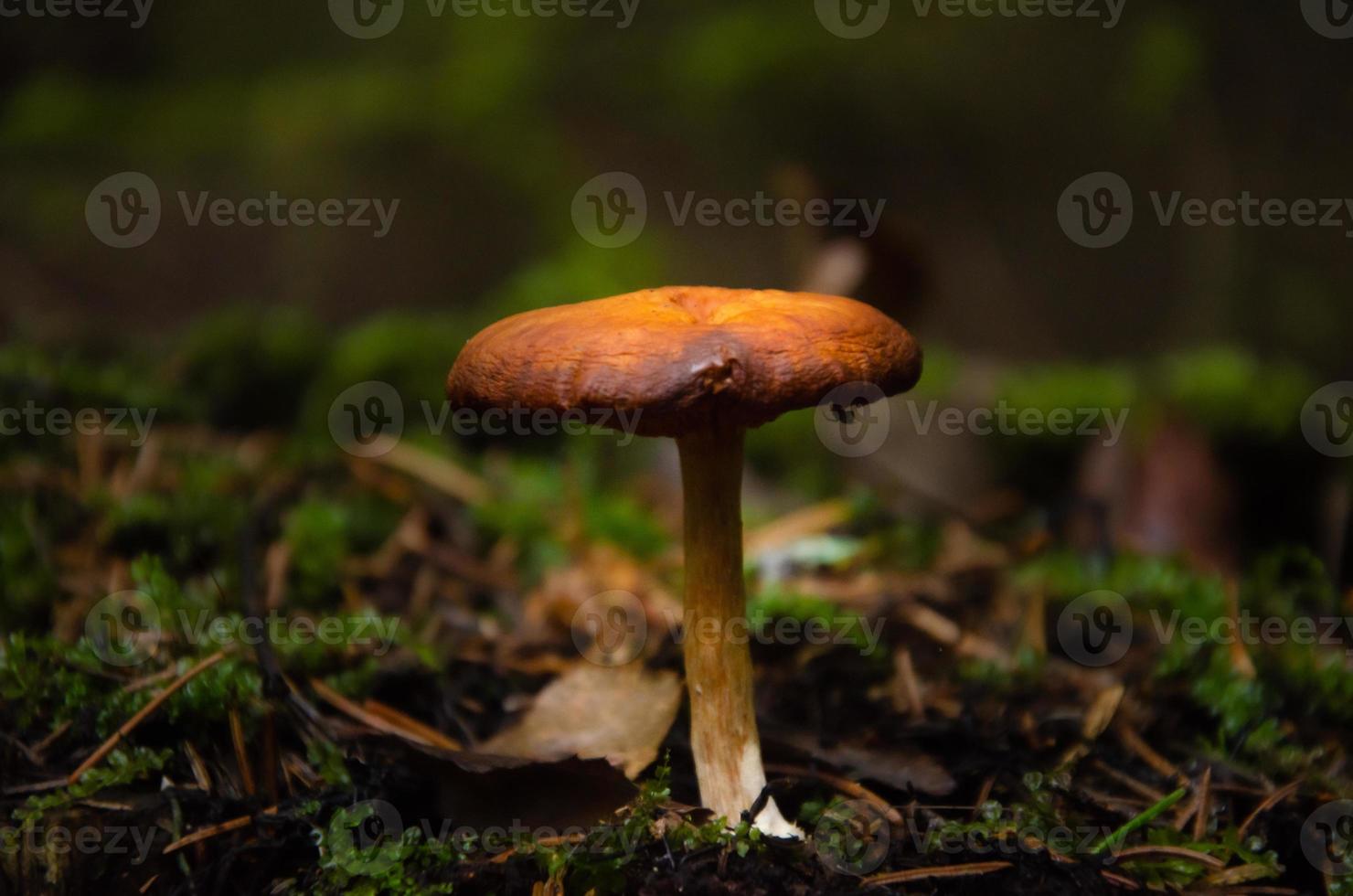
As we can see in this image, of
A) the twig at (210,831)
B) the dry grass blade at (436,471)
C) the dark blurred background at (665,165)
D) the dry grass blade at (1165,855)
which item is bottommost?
the dry grass blade at (1165,855)

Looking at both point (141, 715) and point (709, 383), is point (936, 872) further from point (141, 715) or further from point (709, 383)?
point (141, 715)

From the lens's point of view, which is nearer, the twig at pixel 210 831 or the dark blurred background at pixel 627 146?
the twig at pixel 210 831

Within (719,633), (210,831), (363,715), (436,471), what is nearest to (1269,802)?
(719,633)

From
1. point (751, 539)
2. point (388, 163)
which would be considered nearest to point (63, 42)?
point (388, 163)

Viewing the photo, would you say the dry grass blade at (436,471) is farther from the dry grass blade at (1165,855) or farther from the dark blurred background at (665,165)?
the dry grass blade at (1165,855)

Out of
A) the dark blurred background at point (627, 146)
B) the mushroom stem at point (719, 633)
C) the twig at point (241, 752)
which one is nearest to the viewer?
the mushroom stem at point (719, 633)

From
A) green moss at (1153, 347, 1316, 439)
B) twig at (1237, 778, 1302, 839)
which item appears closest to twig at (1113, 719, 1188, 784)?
twig at (1237, 778, 1302, 839)

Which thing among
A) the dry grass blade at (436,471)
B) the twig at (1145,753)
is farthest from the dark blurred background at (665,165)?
the twig at (1145,753)
